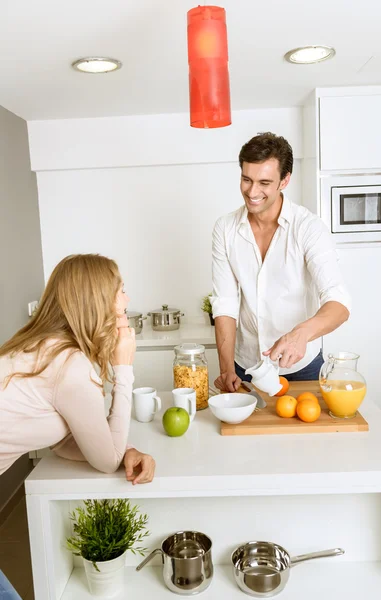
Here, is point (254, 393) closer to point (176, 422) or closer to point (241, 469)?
point (176, 422)

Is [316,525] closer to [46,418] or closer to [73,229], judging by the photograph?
[46,418]

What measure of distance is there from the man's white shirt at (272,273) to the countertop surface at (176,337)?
89 centimetres

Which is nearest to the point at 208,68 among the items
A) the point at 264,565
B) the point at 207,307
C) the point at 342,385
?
the point at 342,385

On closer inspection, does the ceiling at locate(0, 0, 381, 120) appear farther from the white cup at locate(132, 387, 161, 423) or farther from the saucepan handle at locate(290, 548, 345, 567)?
the saucepan handle at locate(290, 548, 345, 567)

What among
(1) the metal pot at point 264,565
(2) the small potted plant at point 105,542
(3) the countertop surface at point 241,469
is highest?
(3) the countertop surface at point 241,469

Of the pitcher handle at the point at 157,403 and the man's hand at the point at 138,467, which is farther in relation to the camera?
the pitcher handle at the point at 157,403

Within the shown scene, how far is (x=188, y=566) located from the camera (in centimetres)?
138

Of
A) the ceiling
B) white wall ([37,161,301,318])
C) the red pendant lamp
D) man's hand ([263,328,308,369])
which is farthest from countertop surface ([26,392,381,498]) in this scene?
white wall ([37,161,301,318])

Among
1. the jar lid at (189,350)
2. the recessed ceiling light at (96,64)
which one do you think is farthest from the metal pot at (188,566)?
the recessed ceiling light at (96,64)

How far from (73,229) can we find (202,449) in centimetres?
250

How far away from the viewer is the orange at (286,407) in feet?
5.16

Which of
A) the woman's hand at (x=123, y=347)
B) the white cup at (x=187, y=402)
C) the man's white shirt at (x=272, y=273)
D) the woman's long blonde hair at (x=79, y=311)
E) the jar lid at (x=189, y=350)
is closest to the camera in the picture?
the woman's long blonde hair at (x=79, y=311)

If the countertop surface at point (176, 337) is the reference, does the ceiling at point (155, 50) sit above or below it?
above

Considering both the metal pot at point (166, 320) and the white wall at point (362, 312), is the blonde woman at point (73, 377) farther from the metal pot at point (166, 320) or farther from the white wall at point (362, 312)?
the white wall at point (362, 312)
